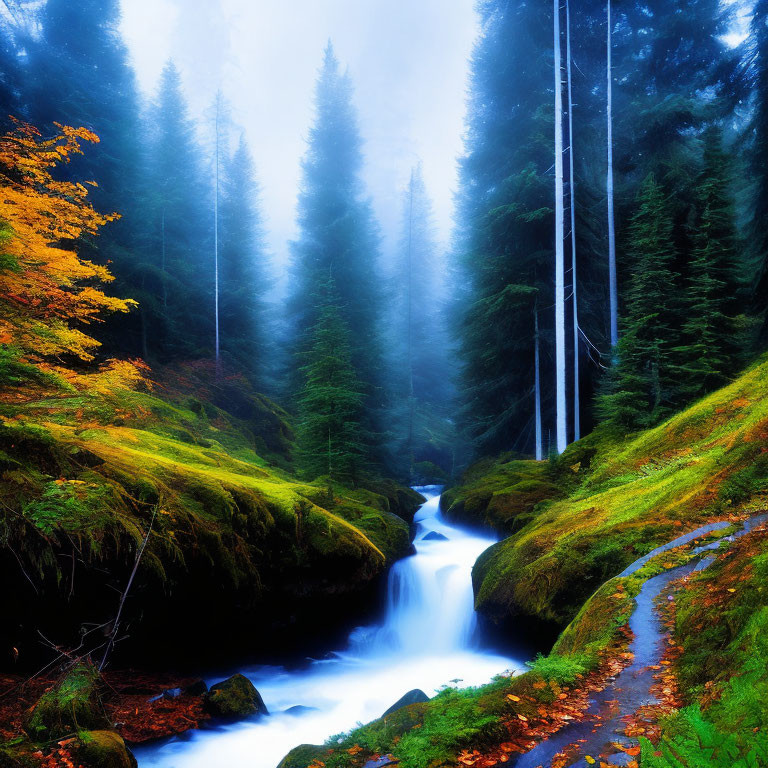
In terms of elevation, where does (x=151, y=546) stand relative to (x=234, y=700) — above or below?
above

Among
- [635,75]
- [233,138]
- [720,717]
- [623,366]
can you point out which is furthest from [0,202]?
[233,138]

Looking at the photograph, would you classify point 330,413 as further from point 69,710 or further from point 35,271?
point 69,710

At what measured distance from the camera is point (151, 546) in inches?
239

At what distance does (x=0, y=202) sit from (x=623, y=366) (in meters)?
12.1

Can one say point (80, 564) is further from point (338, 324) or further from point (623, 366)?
point (623, 366)

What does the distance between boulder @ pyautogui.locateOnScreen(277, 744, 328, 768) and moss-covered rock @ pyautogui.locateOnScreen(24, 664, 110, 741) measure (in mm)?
1895

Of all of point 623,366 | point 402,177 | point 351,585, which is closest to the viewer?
point 351,585

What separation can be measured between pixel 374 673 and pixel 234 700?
299 centimetres

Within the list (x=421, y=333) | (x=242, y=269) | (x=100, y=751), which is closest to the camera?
(x=100, y=751)

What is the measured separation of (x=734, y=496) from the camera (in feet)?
17.4

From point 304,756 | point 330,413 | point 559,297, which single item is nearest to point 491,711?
Result: point 304,756

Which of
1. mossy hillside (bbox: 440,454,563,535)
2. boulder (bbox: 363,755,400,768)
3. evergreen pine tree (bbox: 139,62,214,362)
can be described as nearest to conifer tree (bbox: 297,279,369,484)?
mossy hillside (bbox: 440,454,563,535)

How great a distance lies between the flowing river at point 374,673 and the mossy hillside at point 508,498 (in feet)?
3.00

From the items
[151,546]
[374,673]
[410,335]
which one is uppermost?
[410,335]
